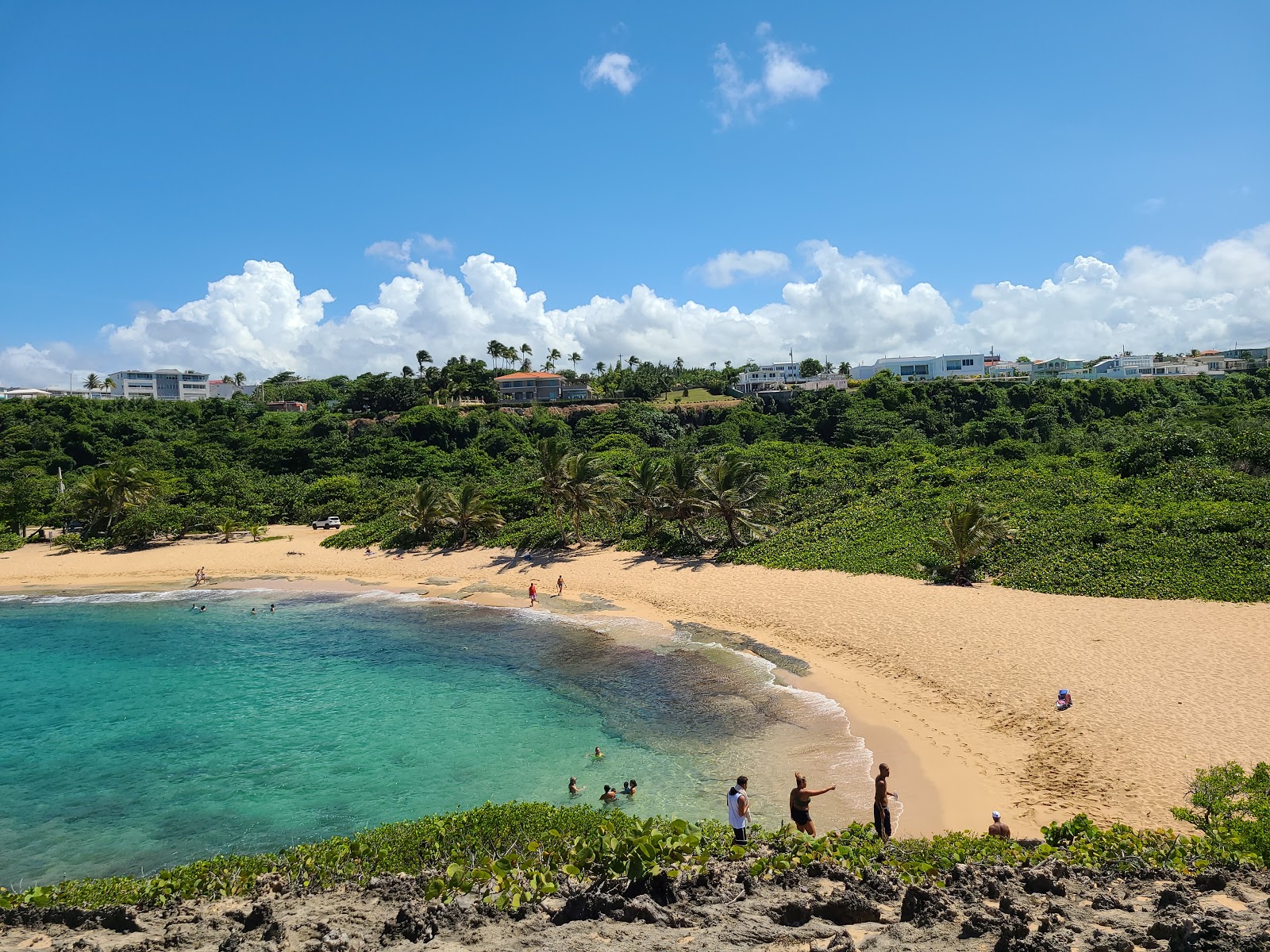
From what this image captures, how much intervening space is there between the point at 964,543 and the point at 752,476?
9.89 metres

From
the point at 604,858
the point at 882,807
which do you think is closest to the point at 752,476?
the point at 882,807

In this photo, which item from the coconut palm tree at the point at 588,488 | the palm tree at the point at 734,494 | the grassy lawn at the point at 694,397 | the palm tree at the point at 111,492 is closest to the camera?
the palm tree at the point at 734,494

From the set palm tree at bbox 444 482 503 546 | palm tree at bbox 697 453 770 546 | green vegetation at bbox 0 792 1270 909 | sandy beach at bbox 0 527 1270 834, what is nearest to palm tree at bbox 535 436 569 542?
sandy beach at bbox 0 527 1270 834

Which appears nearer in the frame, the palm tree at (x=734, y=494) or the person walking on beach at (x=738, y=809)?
the person walking on beach at (x=738, y=809)

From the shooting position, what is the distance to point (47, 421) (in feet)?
198

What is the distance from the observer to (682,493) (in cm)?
3291

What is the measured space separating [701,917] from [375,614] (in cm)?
2525

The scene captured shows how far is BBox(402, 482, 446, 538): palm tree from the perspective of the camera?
124ft

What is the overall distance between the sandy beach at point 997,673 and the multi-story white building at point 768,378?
254ft

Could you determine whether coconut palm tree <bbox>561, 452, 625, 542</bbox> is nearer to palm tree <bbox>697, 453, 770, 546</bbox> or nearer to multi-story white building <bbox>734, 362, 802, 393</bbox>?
palm tree <bbox>697, 453, 770, 546</bbox>

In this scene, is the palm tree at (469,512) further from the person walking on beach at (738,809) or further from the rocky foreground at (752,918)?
the rocky foreground at (752,918)

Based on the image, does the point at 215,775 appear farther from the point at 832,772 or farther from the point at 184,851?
the point at 832,772

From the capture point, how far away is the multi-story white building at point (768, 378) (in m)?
107

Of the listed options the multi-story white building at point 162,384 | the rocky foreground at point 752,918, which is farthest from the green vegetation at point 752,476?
the multi-story white building at point 162,384
